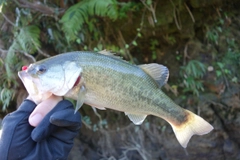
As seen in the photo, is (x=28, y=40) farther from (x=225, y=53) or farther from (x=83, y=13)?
(x=225, y=53)

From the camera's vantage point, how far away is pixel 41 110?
61.2 inches

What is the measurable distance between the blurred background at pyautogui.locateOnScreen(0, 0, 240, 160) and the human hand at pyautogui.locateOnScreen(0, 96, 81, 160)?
185 centimetres

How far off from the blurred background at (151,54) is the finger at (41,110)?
6.08 feet

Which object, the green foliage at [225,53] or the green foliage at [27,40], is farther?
the green foliage at [225,53]

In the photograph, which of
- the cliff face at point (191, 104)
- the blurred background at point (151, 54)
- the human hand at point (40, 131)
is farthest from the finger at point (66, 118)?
the cliff face at point (191, 104)

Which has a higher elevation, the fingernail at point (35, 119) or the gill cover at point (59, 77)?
the gill cover at point (59, 77)

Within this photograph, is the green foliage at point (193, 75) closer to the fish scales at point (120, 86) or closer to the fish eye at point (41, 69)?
the fish scales at point (120, 86)

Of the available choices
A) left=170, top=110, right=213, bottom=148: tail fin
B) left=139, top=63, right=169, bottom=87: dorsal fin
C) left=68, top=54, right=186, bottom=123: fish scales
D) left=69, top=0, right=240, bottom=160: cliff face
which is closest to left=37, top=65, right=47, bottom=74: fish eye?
left=68, top=54, right=186, bottom=123: fish scales

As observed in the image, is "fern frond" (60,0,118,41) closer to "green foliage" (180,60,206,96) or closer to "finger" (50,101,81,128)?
"green foliage" (180,60,206,96)

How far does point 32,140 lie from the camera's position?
5.23ft

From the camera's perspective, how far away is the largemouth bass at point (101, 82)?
143 cm

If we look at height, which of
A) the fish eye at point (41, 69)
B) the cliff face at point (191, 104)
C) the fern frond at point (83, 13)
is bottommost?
the cliff face at point (191, 104)

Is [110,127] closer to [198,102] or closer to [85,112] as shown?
[85,112]

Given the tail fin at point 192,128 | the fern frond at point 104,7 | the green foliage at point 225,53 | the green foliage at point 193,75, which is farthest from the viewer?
the green foliage at point 225,53
